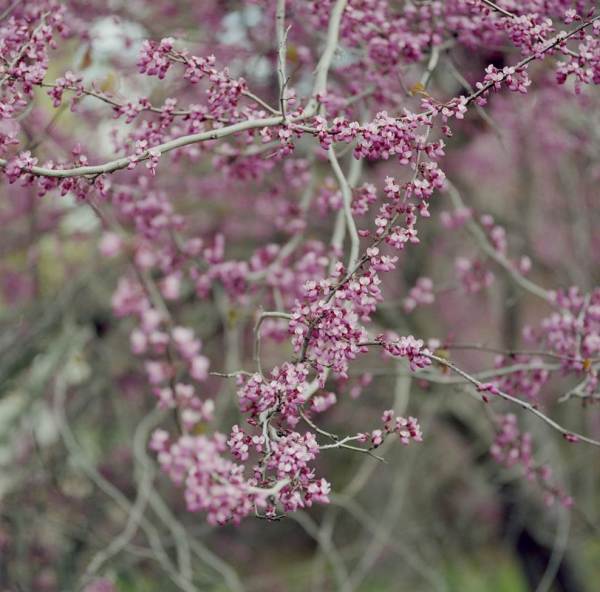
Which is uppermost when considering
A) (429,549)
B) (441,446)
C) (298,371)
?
(298,371)

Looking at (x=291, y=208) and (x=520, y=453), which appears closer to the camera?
(x=520, y=453)

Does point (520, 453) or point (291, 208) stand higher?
point (291, 208)

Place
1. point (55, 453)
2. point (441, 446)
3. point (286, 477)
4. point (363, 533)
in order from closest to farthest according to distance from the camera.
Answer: point (286, 477), point (55, 453), point (363, 533), point (441, 446)

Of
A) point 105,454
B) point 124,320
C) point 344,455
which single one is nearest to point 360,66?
point 124,320

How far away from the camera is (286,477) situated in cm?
199

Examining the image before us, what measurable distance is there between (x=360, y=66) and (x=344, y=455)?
27.7ft

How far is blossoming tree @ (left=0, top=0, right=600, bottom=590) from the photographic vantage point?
2.12 m

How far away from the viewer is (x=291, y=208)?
3.74m

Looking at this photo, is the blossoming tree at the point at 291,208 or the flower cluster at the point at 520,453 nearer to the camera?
the blossoming tree at the point at 291,208

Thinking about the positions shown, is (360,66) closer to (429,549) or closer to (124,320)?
(124,320)

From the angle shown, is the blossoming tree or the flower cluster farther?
the flower cluster

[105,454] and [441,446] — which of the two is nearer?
[105,454]

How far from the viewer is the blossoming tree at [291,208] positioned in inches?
83.3

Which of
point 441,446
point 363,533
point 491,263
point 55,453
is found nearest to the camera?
point 55,453
